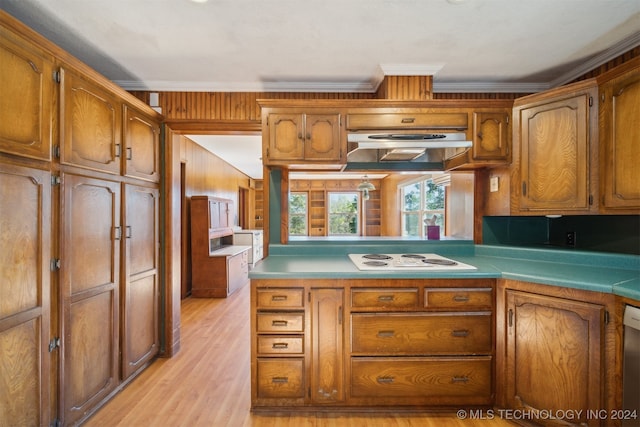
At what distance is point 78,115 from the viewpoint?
1.79m

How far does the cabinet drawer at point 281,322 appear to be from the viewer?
194 centimetres

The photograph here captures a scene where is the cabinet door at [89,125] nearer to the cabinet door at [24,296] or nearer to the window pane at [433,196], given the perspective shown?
the cabinet door at [24,296]

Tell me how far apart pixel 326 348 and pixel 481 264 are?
125 centimetres

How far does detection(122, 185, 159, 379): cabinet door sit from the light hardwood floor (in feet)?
0.71

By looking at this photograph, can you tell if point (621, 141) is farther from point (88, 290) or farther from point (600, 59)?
point (88, 290)

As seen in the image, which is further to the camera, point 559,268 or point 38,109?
point 559,268

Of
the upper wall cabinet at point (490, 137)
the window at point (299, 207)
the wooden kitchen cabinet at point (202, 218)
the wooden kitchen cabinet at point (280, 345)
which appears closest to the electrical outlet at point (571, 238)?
the upper wall cabinet at point (490, 137)

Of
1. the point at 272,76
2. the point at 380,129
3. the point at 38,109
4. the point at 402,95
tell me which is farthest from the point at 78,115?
the point at 402,95

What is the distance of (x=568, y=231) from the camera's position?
2.55 m

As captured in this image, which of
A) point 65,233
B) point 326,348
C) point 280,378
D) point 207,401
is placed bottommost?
point 207,401

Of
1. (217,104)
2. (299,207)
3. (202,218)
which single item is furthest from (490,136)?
(299,207)

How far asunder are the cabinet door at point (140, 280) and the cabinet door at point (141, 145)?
0.43 ft

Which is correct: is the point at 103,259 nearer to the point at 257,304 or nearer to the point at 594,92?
the point at 257,304

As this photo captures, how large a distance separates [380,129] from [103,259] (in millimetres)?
2145
